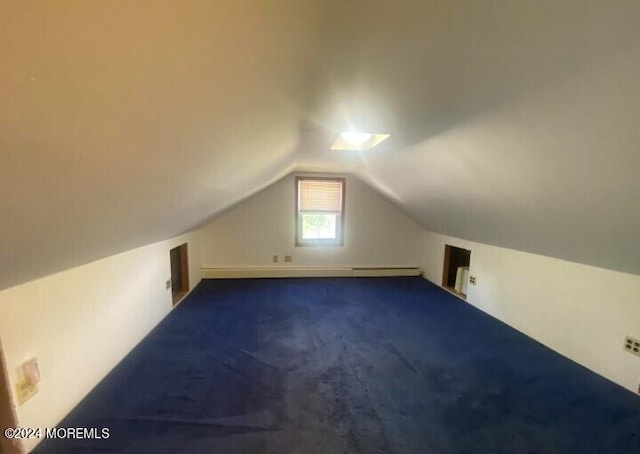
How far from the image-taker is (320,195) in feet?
16.0

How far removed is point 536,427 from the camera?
1.79 meters

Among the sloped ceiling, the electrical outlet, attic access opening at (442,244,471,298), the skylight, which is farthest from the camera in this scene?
attic access opening at (442,244,471,298)

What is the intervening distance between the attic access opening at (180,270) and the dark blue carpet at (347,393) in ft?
2.61

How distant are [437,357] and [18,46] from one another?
294cm

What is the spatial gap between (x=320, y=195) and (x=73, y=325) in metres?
3.57

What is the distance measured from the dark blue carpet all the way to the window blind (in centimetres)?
201

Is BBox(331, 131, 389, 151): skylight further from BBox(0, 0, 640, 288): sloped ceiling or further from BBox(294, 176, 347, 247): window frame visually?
BBox(294, 176, 347, 247): window frame

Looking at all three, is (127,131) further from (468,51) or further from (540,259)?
(540,259)

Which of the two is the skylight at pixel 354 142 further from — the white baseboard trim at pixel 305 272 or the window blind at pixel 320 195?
the white baseboard trim at pixel 305 272

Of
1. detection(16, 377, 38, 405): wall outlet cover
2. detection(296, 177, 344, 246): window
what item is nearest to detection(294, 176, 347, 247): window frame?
detection(296, 177, 344, 246): window

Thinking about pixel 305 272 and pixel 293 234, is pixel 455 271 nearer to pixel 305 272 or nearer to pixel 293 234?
pixel 305 272

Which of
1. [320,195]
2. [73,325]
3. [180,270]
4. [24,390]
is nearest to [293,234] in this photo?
[320,195]

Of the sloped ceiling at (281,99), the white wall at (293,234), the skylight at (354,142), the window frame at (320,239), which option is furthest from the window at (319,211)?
the sloped ceiling at (281,99)

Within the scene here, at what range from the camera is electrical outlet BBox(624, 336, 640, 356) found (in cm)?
210
